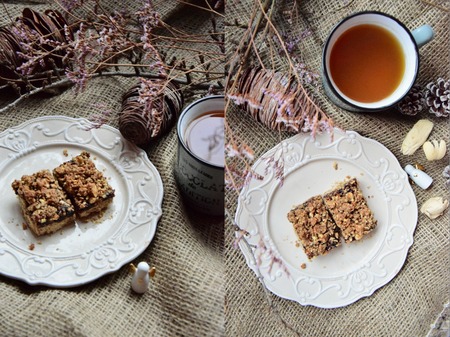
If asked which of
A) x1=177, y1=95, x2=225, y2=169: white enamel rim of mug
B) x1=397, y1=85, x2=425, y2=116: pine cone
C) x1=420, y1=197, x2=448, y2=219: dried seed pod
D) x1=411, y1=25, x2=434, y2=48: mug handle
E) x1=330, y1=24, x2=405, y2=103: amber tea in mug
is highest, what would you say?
x1=411, y1=25, x2=434, y2=48: mug handle

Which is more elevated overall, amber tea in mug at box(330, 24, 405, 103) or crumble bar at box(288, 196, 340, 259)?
amber tea in mug at box(330, 24, 405, 103)

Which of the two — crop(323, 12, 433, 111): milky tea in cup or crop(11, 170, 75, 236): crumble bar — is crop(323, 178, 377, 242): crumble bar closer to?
crop(323, 12, 433, 111): milky tea in cup

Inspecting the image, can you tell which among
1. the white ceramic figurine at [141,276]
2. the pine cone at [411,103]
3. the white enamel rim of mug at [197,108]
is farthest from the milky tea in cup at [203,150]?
the pine cone at [411,103]

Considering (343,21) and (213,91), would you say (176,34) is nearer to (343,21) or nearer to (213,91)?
(213,91)

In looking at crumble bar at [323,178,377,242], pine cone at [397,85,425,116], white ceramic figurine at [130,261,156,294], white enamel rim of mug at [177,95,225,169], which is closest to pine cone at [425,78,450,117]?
pine cone at [397,85,425,116]

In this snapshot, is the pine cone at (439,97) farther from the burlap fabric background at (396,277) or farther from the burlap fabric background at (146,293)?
the burlap fabric background at (146,293)

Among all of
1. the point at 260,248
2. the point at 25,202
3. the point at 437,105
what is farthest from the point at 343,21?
the point at 25,202

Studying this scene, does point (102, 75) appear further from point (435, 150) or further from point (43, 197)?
point (435, 150)

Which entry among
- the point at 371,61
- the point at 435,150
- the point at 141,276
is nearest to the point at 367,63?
the point at 371,61
